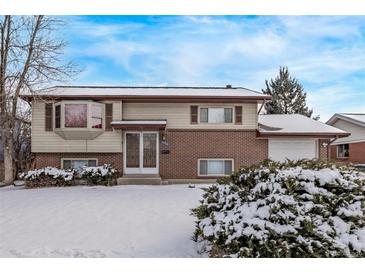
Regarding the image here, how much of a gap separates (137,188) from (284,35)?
6.10 metres

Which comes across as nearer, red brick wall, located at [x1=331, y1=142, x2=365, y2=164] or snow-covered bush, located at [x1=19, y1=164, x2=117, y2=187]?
snow-covered bush, located at [x1=19, y1=164, x2=117, y2=187]

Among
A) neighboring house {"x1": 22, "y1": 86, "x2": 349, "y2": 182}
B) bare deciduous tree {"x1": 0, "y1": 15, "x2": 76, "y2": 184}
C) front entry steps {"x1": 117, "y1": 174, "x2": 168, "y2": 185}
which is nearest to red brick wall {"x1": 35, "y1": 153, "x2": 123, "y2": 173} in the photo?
neighboring house {"x1": 22, "y1": 86, "x2": 349, "y2": 182}

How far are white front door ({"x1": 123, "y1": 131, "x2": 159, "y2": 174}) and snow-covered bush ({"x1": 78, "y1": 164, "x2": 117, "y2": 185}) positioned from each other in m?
0.92

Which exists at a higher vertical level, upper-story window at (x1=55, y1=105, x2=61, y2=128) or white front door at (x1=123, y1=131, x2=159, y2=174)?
upper-story window at (x1=55, y1=105, x2=61, y2=128)

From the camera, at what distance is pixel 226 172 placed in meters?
11.2

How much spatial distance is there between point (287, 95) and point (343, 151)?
467cm

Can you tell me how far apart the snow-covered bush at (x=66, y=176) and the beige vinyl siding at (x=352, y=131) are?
29.9ft

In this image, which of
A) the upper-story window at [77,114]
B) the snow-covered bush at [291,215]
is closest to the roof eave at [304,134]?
the upper-story window at [77,114]

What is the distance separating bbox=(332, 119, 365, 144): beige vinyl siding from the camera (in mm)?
11797

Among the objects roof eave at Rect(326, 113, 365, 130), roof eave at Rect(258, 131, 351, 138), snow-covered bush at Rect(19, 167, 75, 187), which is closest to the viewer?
snow-covered bush at Rect(19, 167, 75, 187)

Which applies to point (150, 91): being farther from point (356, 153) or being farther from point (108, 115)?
point (356, 153)

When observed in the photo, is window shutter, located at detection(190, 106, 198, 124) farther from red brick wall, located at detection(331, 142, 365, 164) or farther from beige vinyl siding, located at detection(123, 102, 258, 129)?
red brick wall, located at detection(331, 142, 365, 164)

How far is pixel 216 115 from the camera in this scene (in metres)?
11.2
